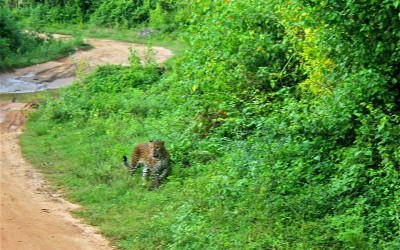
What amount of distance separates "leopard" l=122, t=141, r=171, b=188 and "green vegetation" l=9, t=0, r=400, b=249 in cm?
18

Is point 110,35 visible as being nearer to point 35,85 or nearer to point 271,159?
point 35,85

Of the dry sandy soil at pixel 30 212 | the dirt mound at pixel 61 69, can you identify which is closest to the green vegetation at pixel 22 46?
the dirt mound at pixel 61 69

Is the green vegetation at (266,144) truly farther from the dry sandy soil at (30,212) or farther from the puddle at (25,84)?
the puddle at (25,84)

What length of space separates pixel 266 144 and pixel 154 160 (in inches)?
70.5

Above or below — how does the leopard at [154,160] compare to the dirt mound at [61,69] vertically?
above

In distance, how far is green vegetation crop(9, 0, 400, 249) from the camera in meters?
7.32

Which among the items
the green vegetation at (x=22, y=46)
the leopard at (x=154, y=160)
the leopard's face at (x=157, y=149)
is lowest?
the green vegetation at (x=22, y=46)

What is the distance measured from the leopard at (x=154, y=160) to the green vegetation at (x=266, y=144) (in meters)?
0.18

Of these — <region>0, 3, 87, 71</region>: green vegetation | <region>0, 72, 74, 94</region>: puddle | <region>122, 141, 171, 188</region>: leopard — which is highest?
<region>122, 141, 171, 188</region>: leopard

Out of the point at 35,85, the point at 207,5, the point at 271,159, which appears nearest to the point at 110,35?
the point at 35,85

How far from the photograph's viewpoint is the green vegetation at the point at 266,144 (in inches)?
288

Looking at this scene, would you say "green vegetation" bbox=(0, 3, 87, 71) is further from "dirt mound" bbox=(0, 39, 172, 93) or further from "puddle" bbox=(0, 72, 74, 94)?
"puddle" bbox=(0, 72, 74, 94)

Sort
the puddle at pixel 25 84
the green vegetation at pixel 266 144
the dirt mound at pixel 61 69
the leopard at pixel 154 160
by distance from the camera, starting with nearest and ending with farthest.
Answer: the green vegetation at pixel 266 144
the leopard at pixel 154 160
the puddle at pixel 25 84
the dirt mound at pixel 61 69

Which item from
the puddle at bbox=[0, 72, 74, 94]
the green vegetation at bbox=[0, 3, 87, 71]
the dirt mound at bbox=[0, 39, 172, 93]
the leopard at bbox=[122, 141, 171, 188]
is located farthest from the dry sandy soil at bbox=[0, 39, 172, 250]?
the green vegetation at bbox=[0, 3, 87, 71]
